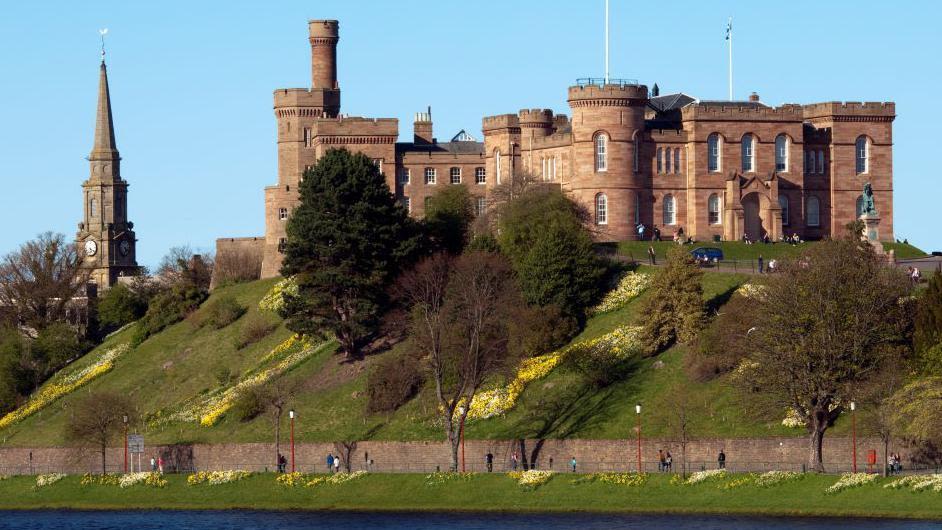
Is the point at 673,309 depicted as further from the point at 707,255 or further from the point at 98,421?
the point at 98,421

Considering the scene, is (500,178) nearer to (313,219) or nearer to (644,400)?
(313,219)

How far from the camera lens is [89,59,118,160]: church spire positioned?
176250mm

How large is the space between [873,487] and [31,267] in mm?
77158

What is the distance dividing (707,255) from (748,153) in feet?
45.4

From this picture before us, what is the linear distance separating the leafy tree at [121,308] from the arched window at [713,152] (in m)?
39.9

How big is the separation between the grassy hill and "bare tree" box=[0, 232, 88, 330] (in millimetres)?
11033

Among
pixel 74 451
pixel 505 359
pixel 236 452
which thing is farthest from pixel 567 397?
pixel 74 451

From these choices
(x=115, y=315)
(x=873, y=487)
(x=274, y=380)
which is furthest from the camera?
(x=115, y=315)

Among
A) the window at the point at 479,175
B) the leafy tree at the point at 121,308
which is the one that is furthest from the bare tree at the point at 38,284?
the window at the point at 479,175

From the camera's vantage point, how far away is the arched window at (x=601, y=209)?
117m

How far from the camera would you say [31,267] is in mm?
138875

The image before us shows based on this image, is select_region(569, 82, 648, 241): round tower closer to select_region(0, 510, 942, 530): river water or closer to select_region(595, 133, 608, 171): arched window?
select_region(595, 133, 608, 171): arched window

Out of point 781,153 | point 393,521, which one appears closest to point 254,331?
point 781,153

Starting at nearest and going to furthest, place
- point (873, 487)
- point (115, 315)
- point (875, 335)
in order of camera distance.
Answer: point (873, 487), point (875, 335), point (115, 315)
